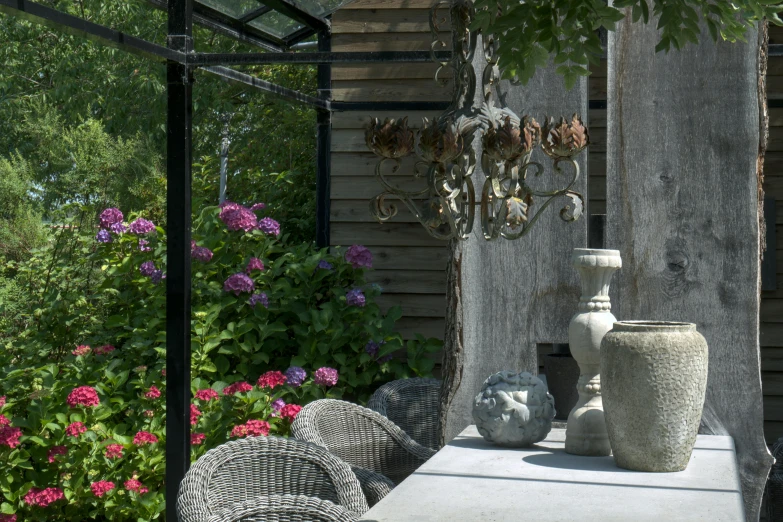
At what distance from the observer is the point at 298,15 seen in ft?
16.9

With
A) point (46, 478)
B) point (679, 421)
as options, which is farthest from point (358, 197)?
point (679, 421)

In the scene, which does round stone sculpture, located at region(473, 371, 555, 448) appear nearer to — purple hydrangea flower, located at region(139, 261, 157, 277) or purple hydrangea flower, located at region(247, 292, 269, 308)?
purple hydrangea flower, located at region(247, 292, 269, 308)

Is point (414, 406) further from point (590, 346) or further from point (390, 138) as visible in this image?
point (390, 138)

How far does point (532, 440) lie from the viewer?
223cm

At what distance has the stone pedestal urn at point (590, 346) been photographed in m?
2.13

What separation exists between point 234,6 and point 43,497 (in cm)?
253

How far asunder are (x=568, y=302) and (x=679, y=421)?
890mm

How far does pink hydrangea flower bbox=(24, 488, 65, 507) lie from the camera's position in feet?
11.9

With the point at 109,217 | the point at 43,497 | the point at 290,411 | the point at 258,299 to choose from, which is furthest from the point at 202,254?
the point at 43,497

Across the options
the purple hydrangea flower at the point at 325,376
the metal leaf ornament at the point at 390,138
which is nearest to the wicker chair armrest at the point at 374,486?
the metal leaf ornament at the point at 390,138

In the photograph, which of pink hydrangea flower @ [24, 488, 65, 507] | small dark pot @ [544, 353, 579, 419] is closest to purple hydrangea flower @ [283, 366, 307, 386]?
pink hydrangea flower @ [24, 488, 65, 507]

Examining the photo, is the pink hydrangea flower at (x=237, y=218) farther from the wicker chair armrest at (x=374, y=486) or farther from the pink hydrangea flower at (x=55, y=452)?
the wicker chair armrest at (x=374, y=486)

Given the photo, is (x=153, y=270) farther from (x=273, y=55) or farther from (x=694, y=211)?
A: (x=694, y=211)

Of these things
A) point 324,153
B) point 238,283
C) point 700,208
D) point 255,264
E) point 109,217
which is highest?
point 324,153
